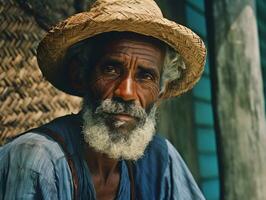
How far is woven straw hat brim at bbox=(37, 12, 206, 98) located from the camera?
2.41m

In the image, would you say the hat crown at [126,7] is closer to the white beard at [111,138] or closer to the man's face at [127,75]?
the man's face at [127,75]

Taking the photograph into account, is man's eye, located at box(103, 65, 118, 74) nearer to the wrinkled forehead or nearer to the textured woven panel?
the wrinkled forehead

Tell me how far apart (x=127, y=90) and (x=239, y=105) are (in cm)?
154

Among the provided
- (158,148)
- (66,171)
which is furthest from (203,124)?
(66,171)

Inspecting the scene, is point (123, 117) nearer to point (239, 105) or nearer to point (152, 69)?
point (152, 69)

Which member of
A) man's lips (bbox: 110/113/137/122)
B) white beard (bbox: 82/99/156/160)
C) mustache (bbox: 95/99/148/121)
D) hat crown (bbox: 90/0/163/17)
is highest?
hat crown (bbox: 90/0/163/17)

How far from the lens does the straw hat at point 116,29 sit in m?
2.41

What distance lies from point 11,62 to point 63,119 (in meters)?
0.88

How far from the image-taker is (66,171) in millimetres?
2295

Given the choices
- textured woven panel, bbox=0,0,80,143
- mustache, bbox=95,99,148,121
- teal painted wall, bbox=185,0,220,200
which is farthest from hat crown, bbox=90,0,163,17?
teal painted wall, bbox=185,0,220,200

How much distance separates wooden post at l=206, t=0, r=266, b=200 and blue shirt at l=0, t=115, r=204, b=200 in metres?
0.96

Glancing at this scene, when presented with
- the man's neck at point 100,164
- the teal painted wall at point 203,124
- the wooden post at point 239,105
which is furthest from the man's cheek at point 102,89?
the teal painted wall at point 203,124

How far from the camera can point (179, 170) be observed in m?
2.86

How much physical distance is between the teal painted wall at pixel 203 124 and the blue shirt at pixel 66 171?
279 cm
